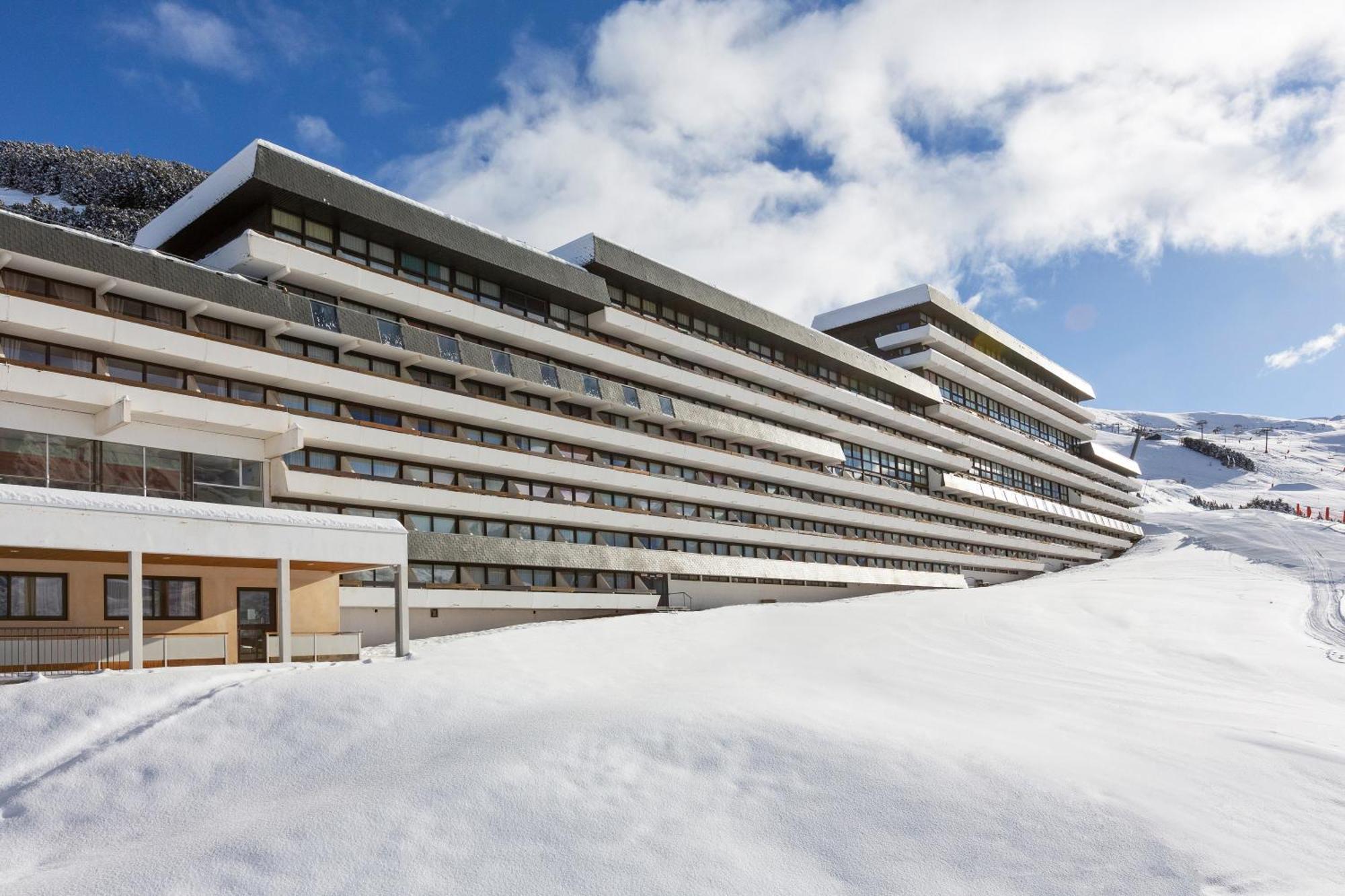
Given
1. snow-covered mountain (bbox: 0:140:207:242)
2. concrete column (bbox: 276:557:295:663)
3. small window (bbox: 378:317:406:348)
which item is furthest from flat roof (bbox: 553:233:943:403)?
snow-covered mountain (bbox: 0:140:207:242)

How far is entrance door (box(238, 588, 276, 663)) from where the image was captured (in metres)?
29.5

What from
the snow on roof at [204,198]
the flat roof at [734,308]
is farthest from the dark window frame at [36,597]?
the flat roof at [734,308]

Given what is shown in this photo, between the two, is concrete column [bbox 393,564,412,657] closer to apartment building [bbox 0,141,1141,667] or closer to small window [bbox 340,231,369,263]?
apartment building [bbox 0,141,1141,667]

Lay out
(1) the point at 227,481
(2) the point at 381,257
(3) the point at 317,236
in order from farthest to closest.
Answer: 1. (2) the point at 381,257
2. (3) the point at 317,236
3. (1) the point at 227,481

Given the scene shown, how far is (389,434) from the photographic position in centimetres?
3781

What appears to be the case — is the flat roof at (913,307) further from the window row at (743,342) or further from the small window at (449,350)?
the small window at (449,350)

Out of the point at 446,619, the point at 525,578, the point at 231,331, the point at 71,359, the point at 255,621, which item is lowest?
the point at 446,619

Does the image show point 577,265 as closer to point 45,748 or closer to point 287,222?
point 287,222

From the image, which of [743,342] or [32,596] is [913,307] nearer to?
[743,342]

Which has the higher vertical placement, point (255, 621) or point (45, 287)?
point (45, 287)

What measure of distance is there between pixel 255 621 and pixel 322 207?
48.0 ft

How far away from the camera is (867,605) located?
154 feet

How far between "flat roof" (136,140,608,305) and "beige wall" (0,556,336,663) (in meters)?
12.8

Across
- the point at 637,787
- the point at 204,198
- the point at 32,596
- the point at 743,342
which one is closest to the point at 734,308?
the point at 743,342
